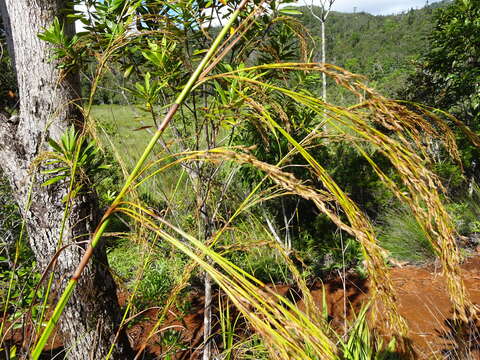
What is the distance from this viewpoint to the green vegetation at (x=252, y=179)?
0.43m

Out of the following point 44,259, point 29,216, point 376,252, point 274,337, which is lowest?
point 44,259

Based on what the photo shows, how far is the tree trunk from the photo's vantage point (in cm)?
131

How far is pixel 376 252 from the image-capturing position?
1.31 feet

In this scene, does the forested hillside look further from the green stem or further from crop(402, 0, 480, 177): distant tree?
the green stem

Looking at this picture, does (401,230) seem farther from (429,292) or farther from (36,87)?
(36,87)

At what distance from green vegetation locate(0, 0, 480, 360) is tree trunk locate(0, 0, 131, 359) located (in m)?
0.10

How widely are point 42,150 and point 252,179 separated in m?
2.04

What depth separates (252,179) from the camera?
3057mm

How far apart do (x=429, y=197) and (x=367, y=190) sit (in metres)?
4.09

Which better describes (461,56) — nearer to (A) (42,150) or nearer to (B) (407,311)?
(B) (407,311)

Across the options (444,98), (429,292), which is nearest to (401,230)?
(429,292)

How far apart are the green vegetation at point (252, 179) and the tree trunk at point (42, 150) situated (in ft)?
0.32

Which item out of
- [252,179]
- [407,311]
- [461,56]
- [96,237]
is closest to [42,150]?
[96,237]

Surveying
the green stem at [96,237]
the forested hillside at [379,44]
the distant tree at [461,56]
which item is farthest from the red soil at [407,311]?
the forested hillside at [379,44]
